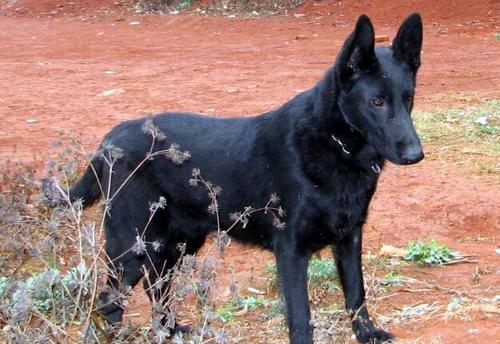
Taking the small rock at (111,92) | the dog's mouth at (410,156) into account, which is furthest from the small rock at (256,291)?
the small rock at (111,92)

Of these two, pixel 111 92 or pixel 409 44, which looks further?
pixel 111 92

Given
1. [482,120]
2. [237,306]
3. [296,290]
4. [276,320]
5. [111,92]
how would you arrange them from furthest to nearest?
[111,92]
[482,120]
[237,306]
[276,320]
[296,290]

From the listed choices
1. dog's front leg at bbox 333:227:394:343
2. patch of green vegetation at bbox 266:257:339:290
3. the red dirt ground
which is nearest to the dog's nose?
dog's front leg at bbox 333:227:394:343

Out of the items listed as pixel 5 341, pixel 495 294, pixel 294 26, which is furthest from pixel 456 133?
pixel 294 26

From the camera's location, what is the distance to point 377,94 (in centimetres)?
394

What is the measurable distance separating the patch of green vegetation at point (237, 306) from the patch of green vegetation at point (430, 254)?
42.4 inches

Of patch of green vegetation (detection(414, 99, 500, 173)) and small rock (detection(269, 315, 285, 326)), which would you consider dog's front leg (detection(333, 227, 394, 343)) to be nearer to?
small rock (detection(269, 315, 285, 326))

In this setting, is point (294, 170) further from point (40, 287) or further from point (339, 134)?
point (40, 287)

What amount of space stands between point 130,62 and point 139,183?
8.95 m

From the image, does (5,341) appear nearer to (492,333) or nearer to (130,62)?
(492,333)

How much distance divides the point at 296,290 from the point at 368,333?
523mm

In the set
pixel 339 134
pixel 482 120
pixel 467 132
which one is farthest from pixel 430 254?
pixel 482 120

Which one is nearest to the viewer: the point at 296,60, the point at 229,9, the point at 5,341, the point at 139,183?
the point at 5,341

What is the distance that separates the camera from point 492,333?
421cm
